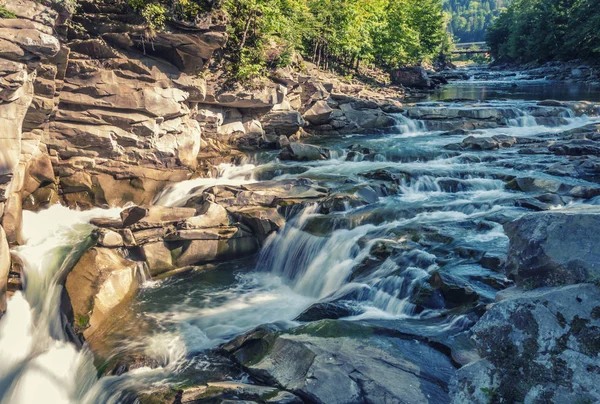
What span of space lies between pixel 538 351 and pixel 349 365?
275cm

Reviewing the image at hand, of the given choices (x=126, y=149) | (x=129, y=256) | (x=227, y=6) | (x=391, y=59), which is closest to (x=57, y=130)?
(x=126, y=149)

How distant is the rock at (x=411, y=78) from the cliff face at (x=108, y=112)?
32998 millimetres

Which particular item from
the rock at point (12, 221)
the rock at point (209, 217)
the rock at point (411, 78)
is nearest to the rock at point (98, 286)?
the rock at point (209, 217)

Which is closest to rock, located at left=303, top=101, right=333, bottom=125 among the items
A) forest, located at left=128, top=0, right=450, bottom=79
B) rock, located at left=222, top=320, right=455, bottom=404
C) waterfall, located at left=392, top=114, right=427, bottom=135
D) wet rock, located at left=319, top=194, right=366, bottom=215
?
forest, located at left=128, top=0, right=450, bottom=79

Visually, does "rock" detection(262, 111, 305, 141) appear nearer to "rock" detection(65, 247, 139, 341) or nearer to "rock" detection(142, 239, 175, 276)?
"rock" detection(142, 239, 175, 276)

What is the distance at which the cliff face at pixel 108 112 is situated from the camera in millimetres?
13875

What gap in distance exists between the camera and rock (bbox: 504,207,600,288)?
5258 millimetres

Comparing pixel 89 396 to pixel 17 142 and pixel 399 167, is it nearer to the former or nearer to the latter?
pixel 17 142

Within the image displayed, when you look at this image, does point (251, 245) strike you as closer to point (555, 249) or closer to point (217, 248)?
point (217, 248)

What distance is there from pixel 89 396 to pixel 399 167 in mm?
14115

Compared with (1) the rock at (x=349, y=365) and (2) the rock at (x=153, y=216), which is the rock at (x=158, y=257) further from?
(1) the rock at (x=349, y=365)

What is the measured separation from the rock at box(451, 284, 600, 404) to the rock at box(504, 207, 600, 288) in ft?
1.62

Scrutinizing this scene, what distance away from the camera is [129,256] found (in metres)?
13.5

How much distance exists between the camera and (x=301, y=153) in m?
21.3
